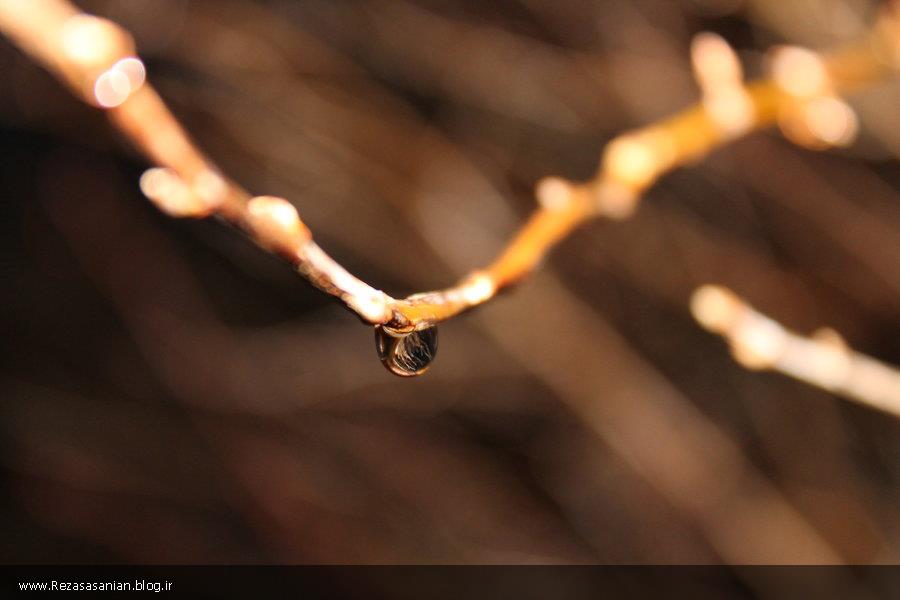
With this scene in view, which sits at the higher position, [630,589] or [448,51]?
[448,51]

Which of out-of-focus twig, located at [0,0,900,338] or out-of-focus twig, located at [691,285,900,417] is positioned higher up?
out-of-focus twig, located at [691,285,900,417]

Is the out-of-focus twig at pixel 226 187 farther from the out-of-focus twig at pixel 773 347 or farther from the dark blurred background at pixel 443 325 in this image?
the dark blurred background at pixel 443 325

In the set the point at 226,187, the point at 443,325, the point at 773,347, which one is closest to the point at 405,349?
the point at 226,187

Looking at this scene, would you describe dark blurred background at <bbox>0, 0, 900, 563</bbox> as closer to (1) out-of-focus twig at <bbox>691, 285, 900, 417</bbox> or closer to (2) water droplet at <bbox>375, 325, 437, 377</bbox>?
(1) out-of-focus twig at <bbox>691, 285, 900, 417</bbox>

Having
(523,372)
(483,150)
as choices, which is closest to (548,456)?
(523,372)

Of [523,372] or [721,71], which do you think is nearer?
[721,71]

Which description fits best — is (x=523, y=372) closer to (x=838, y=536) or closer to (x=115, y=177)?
(x=838, y=536)

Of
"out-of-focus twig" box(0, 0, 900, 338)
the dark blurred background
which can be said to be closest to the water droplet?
"out-of-focus twig" box(0, 0, 900, 338)
